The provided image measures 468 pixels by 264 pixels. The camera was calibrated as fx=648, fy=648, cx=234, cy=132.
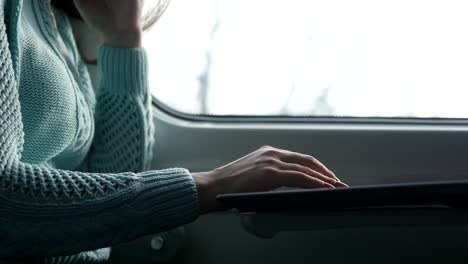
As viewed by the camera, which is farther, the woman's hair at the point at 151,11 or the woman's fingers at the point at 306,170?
the woman's hair at the point at 151,11

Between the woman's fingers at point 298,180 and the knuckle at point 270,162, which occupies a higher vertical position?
the knuckle at point 270,162

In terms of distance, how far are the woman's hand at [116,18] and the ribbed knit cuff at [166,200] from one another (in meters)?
0.43

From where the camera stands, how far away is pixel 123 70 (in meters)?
1.15

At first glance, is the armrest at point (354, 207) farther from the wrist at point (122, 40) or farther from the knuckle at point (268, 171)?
the wrist at point (122, 40)

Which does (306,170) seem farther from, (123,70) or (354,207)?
(123,70)

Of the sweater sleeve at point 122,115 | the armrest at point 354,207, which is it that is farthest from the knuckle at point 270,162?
the sweater sleeve at point 122,115

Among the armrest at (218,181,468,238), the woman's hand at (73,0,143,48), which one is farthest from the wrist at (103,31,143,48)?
the armrest at (218,181,468,238)

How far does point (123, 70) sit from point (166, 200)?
44 centimetres

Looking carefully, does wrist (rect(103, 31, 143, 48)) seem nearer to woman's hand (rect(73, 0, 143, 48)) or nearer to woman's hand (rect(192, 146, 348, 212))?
woman's hand (rect(73, 0, 143, 48))

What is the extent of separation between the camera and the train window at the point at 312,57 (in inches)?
50.3

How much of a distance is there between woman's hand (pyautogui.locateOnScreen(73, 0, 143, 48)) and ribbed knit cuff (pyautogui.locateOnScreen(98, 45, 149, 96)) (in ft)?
0.06

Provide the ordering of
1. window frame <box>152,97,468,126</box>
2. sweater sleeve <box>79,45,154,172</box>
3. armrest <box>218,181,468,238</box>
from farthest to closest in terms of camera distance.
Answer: window frame <box>152,97,468,126</box>, sweater sleeve <box>79,45,154,172</box>, armrest <box>218,181,468,238</box>

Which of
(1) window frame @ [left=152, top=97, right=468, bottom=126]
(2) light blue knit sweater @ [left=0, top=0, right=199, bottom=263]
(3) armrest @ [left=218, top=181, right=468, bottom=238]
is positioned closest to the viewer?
(3) armrest @ [left=218, top=181, right=468, bottom=238]

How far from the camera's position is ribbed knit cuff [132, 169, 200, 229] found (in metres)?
0.77
